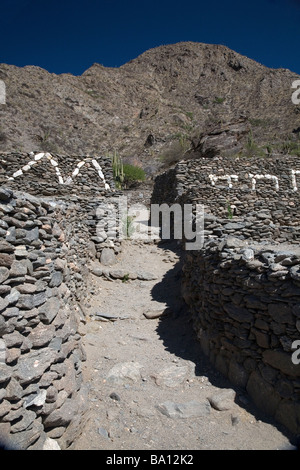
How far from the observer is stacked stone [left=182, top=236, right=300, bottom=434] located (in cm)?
332

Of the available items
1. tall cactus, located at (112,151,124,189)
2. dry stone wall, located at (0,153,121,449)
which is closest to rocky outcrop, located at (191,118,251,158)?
tall cactus, located at (112,151,124,189)

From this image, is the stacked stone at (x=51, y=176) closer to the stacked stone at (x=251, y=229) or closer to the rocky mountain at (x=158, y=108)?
the stacked stone at (x=251, y=229)

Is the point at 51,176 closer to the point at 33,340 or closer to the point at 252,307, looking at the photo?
Answer: the point at 33,340

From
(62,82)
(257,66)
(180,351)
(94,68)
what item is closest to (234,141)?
(180,351)

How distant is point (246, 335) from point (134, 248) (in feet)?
19.0

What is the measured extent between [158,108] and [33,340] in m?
42.9

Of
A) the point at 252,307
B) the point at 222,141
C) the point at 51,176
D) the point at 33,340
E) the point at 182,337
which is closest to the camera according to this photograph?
the point at 33,340

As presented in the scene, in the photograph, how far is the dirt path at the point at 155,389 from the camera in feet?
10.1

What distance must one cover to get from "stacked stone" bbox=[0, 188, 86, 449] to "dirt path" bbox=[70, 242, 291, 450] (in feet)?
1.34

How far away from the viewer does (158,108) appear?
135 feet

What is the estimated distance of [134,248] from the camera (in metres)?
9.31

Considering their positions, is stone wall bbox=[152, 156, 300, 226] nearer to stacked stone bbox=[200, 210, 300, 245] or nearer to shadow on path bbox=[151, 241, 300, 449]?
stacked stone bbox=[200, 210, 300, 245]

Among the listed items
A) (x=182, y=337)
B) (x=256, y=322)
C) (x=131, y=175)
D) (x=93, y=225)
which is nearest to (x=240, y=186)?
(x=93, y=225)

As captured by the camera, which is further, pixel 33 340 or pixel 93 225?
pixel 93 225
